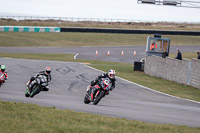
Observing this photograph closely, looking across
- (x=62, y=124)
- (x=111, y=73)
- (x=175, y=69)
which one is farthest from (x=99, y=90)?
(x=175, y=69)

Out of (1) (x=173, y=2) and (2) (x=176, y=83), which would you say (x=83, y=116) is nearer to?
(2) (x=176, y=83)

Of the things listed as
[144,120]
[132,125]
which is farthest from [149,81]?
[132,125]

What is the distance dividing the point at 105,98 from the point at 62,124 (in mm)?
7737

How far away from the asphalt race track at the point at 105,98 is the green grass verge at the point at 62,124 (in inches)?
63.8

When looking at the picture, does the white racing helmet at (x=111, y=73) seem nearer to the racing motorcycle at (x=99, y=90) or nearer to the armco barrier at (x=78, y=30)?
the racing motorcycle at (x=99, y=90)

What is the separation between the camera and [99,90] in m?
14.8

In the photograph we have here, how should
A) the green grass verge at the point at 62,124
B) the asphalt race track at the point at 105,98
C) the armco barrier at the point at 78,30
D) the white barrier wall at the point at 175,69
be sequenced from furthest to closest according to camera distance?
1. the armco barrier at the point at 78,30
2. the white barrier wall at the point at 175,69
3. the asphalt race track at the point at 105,98
4. the green grass verge at the point at 62,124

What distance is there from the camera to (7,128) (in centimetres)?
880

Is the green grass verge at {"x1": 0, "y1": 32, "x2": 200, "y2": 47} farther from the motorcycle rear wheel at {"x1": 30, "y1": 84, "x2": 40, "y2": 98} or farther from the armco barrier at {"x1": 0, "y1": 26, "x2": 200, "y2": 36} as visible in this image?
the motorcycle rear wheel at {"x1": 30, "y1": 84, "x2": 40, "y2": 98}

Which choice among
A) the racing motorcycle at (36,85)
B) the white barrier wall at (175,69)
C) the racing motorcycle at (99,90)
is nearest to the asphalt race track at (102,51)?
the white barrier wall at (175,69)

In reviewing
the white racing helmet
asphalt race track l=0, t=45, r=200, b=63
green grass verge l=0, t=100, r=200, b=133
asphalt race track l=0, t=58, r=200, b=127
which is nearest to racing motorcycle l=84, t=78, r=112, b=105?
the white racing helmet

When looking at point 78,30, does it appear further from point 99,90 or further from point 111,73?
point 111,73

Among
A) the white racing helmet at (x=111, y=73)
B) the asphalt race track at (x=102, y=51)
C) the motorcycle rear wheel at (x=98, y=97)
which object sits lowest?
the motorcycle rear wheel at (x=98, y=97)

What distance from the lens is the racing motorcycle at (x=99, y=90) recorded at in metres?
14.6
